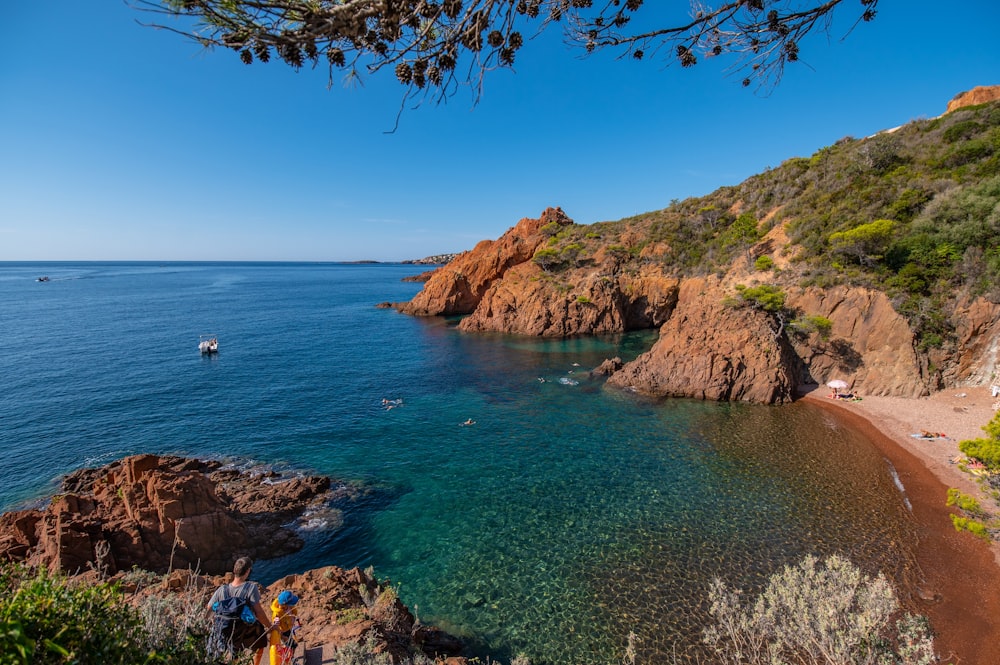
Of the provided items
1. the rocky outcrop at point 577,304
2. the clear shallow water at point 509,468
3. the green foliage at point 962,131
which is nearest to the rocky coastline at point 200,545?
the clear shallow water at point 509,468

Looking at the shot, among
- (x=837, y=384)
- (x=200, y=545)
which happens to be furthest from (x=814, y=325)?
(x=200, y=545)

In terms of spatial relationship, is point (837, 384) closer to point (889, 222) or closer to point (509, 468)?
point (889, 222)

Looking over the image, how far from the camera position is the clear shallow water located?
12.1 meters

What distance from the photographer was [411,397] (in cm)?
2895

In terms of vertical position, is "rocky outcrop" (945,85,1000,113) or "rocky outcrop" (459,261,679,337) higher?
"rocky outcrop" (945,85,1000,113)

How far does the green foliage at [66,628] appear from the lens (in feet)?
9.61

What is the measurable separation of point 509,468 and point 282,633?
1246 centimetres

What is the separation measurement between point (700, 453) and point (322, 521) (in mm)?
16487

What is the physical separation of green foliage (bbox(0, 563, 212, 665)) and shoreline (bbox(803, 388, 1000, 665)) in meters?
15.2

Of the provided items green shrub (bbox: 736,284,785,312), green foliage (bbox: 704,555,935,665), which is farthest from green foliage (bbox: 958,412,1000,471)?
green shrub (bbox: 736,284,785,312)

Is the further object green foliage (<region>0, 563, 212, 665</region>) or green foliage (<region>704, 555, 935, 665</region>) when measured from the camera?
green foliage (<region>704, 555, 935, 665</region>)

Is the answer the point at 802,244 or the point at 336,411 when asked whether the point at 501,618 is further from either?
the point at 802,244

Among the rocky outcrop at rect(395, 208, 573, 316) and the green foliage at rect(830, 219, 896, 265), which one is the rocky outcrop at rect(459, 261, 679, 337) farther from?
the green foliage at rect(830, 219, 896, 265)

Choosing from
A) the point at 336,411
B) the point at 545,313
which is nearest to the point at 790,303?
the point at 545,313
